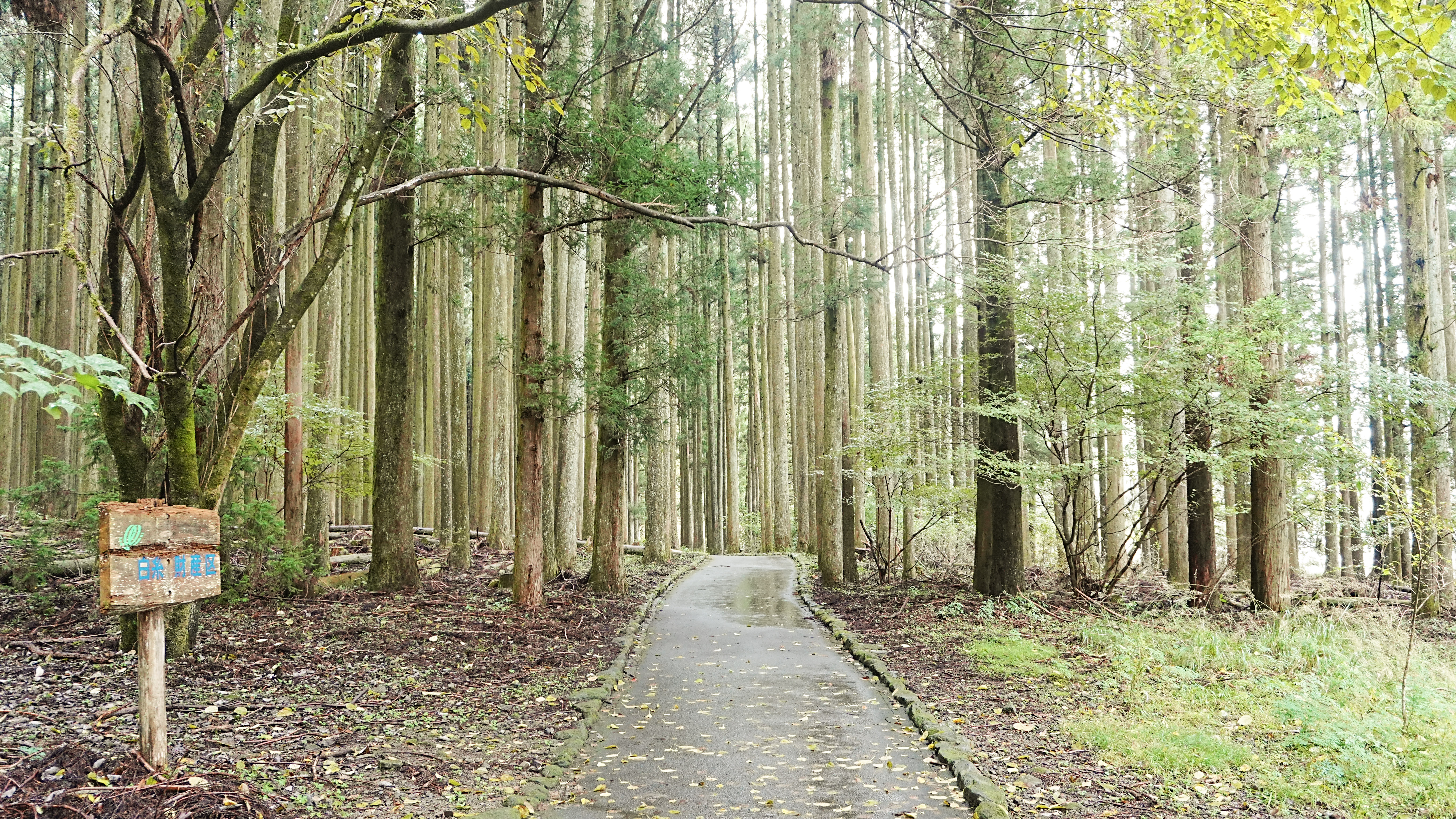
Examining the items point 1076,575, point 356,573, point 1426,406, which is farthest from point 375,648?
point 1426,406

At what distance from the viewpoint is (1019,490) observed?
10.8 m

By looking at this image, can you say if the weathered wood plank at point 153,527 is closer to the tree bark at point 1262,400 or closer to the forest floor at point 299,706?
the forest floor at point 299,706

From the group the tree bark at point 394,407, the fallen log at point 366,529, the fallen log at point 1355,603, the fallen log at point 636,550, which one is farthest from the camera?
the fallen log at point 636,550

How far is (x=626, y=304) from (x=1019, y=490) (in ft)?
19.7

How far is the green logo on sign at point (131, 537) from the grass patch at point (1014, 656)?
640 centimetres

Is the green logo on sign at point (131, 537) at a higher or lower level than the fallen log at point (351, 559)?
higher

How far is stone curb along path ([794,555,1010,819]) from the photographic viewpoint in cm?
416

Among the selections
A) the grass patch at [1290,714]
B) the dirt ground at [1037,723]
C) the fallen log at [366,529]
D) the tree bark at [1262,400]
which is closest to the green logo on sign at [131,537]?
the dirt ground at [1037,723]

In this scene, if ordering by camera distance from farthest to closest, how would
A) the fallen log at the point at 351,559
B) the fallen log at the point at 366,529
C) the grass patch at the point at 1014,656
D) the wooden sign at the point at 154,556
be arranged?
the fallen log at the point at 366,529
the fallen log at the point at 351,559
the grass patch at the point at 1014,656
the wooden sign at the point at 154,556

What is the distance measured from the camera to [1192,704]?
5875mm

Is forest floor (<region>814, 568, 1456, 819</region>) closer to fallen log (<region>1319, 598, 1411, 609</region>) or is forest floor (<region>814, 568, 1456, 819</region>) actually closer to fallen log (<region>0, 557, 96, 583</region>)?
fallen log (<region>1319, 598, 1411, 609</region>)

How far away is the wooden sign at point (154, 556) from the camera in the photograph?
342cm

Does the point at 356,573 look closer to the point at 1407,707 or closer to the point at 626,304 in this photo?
the point at 626,304

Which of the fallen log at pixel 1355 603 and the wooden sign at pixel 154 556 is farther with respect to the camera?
the fallen log at pixel 1355 603
